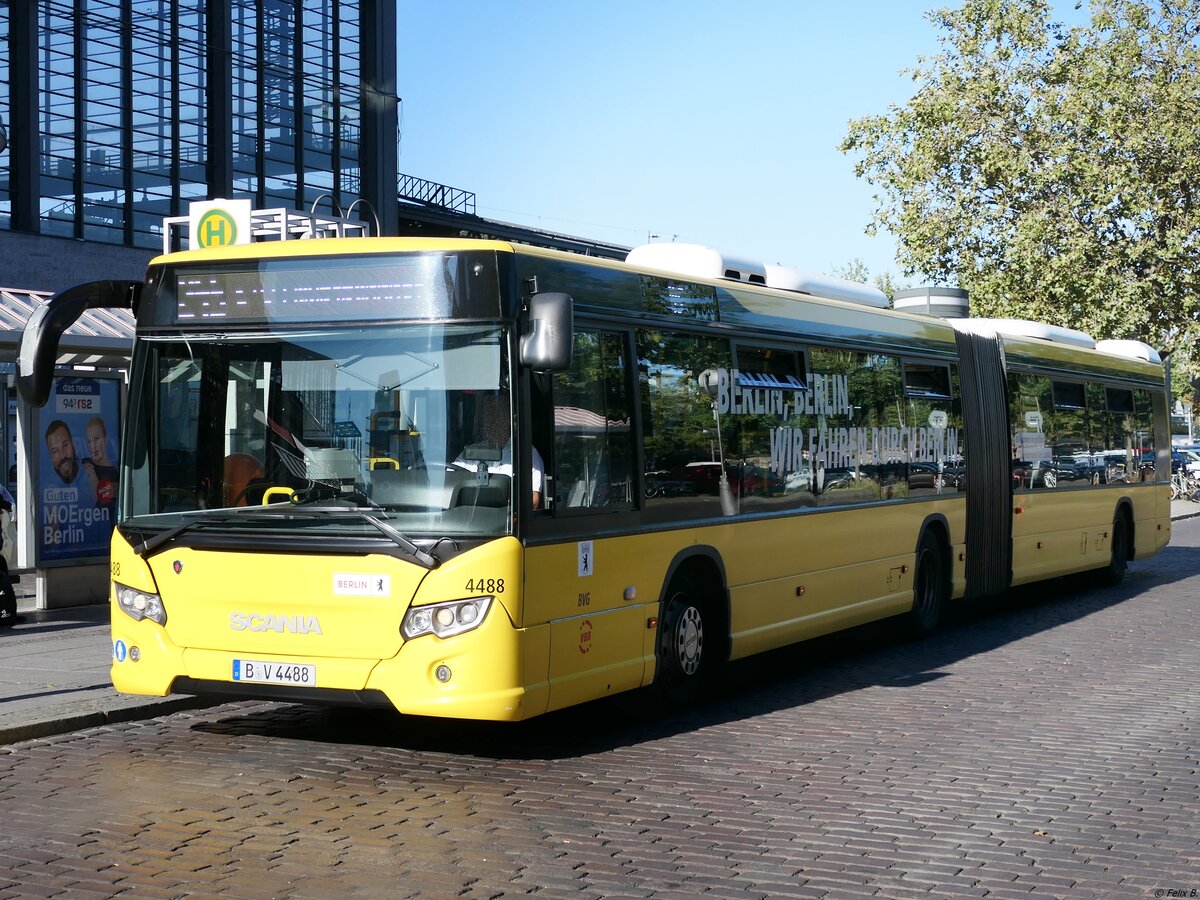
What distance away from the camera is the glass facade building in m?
27.2

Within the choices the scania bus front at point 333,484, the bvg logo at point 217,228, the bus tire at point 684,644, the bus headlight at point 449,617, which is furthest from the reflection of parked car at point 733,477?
the bvg logo at point 217,228

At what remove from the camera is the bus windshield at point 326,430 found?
7965mm

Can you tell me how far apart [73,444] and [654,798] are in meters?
9.33

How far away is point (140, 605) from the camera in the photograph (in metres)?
8.63

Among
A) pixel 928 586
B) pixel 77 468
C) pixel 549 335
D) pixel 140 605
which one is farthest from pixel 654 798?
pixel 77 468

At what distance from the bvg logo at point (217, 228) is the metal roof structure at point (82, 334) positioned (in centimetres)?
95

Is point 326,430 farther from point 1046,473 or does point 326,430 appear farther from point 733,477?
point 1046,473

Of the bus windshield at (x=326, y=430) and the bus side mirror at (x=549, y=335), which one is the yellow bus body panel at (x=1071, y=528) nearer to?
the bus side mirror at (x=549, y=335)

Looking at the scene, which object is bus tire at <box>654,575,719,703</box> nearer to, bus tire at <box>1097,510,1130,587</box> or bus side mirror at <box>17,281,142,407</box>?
bus side mirror at <box>17,281,142,407</box>

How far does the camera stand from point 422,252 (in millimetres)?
8164

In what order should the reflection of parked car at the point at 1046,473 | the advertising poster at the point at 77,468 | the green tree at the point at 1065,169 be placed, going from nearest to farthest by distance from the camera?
the advertising poster at the point at 77,468
the reflection of parked car at the point at 1046,473
the green tree at the point at 1065,169

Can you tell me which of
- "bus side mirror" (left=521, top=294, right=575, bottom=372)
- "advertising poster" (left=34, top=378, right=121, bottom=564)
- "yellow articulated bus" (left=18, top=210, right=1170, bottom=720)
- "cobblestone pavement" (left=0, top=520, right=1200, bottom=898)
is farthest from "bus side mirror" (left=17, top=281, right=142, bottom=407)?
"advertising poster" (left=34, top=378, right=121, bottom=564)

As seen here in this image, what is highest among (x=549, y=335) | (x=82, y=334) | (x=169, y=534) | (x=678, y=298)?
(x=82, y=334)

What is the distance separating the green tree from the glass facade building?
1522 centimetres
